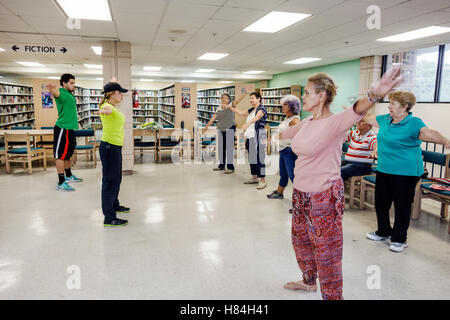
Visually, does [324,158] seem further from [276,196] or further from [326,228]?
[276,196]

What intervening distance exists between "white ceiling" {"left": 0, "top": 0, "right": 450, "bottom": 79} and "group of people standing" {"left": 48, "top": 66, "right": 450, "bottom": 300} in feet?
3.89

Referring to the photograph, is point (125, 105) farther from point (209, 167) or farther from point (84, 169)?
point (209, 167)

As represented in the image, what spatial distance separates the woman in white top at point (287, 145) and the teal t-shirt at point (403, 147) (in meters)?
0.99

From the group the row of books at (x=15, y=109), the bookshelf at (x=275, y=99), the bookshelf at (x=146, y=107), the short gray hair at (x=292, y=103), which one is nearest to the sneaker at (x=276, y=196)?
the short gray hair at (x=292, y=103)

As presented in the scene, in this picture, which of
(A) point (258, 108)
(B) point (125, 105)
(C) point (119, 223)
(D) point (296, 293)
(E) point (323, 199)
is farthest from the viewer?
(B) point (125, 105)

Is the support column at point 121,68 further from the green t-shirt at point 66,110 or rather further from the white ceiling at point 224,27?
the green t-shirt at point 66,110

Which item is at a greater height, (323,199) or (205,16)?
(205,16)

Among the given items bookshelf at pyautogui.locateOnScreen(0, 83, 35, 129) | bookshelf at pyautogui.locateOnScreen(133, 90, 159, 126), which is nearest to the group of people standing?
bookshelf at pyautogui.locateOnScreen(0, 83, 35, 129)

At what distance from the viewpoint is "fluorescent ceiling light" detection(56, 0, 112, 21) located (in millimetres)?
4266

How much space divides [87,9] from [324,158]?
4272 mm

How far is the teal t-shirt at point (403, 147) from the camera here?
2.93 metres

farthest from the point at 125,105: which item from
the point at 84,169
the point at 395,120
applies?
the point at 395,120
